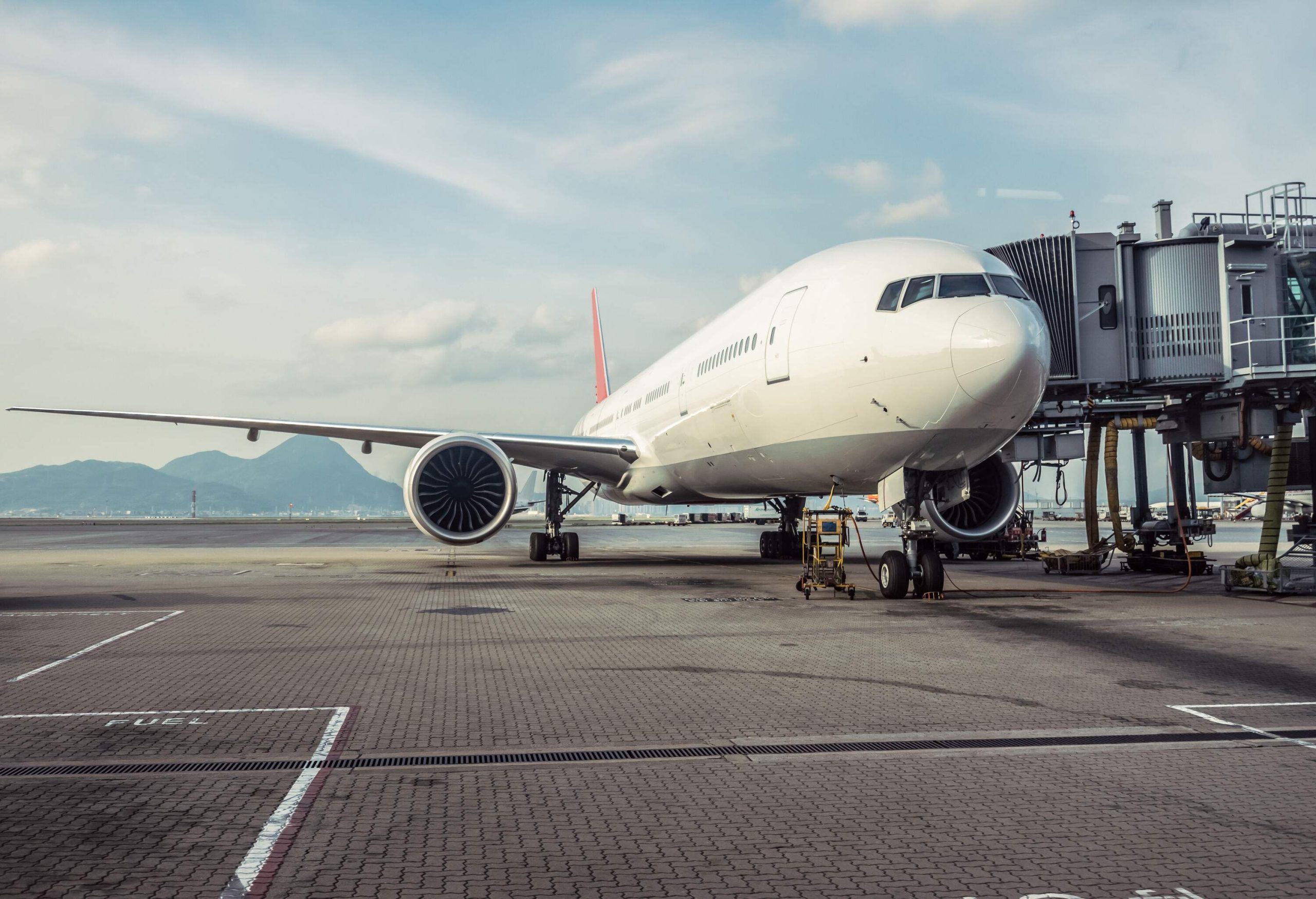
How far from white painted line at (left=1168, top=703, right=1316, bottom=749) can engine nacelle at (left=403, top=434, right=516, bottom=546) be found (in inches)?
473

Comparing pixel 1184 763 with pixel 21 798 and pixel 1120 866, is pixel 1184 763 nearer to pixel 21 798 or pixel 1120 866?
pixel 1120 866

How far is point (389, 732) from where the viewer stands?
5684 millimetres

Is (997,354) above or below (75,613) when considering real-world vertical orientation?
above

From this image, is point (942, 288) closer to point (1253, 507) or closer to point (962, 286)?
point (962, 286)

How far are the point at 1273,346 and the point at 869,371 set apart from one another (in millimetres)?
8109

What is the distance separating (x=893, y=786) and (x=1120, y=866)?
121 centimetres

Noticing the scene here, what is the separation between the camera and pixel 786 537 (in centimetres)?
2380

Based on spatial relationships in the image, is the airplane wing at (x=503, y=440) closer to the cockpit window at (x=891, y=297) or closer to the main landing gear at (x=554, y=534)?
the main landing gear at (x=554, y=534)

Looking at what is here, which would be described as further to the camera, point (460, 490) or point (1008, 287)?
point (460, 490)

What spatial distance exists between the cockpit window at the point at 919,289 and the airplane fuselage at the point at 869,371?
0.07 ft

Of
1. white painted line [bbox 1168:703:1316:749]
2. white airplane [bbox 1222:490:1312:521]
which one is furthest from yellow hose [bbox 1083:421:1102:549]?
white airplane [bbox 1222:490:1312:521]

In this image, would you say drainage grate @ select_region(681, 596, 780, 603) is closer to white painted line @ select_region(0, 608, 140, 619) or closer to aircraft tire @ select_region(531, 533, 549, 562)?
white painted line @ select_region(0, 608, 140, 619)

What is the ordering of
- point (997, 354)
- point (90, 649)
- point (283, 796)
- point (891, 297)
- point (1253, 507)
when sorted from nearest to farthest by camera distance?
point (283, 796) < point (90, 649) < point (997, 354) < point (891, 297) < point (1253, 507)

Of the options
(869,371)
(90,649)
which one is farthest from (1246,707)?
(90,649)
